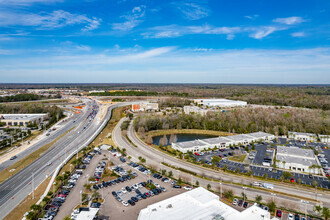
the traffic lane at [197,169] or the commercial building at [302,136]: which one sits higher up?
the commercial building at [302,136]

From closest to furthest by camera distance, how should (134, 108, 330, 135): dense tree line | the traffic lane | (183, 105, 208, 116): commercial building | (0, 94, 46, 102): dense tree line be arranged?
the traffic lane, (134, 108, 330, 135): dense tree line, (183, 105, 208, 116): commercial building, (0, 94, 46, 102): dense tree line

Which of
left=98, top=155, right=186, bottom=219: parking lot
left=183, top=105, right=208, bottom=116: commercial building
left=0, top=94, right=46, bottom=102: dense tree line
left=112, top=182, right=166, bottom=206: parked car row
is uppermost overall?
left=0, top=94, right=46, bottom=102: dense tree line

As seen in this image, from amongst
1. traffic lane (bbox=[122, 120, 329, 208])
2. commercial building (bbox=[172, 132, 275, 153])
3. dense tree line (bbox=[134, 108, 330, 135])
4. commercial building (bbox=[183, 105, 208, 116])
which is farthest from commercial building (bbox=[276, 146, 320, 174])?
commercial building (bbox=[183, 105, 208, 116])

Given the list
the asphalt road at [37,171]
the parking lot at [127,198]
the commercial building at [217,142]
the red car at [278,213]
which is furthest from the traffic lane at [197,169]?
the asphalt road at [37,171]

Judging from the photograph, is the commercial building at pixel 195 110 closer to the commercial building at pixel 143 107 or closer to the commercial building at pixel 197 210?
the commercial building at pixel 143 107

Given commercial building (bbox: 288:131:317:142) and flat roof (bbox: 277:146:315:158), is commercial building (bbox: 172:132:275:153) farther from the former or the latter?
flat roof (bbox: 277:146:315:158)

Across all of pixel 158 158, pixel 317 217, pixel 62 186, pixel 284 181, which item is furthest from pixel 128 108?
pixel 317 217

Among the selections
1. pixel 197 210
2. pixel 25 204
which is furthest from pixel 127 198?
pixel 25 204

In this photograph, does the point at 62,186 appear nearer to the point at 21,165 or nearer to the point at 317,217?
the point at 21,165
